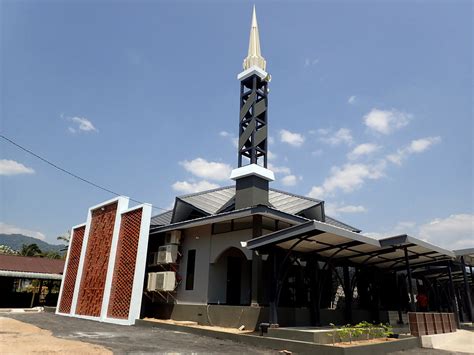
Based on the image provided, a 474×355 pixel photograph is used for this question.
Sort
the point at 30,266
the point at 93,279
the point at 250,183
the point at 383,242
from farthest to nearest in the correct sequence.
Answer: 1. the point at 30,266
2. the point at 93,279
3. the point at 250,183
4. the point at 383,242

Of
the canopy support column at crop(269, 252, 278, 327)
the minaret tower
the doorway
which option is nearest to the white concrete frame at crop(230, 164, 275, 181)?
the minaret tower

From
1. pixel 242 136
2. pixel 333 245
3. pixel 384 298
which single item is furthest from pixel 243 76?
pixel 384 298

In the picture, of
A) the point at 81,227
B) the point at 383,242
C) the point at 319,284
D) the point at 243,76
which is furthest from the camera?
the point at 81,227

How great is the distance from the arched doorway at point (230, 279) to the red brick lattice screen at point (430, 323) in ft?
20.7

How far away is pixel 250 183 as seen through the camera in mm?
13344

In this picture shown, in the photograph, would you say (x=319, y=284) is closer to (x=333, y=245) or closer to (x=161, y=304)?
(x=333, y=245)

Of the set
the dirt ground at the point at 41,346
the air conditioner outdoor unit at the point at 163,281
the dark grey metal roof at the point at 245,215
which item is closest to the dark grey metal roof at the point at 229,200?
the dark grey metal roof at the point at 245,215

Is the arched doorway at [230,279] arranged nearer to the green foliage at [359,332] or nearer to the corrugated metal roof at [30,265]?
the green foliage at [359,332]

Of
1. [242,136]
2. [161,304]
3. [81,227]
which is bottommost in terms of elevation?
[161,304]

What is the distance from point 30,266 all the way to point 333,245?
2162 centimetres

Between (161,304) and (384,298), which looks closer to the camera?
(161,304)

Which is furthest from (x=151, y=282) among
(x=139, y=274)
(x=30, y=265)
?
(x=30, y=265)

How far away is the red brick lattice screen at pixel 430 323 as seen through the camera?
1013cm

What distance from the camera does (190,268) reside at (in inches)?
Answer: 590
